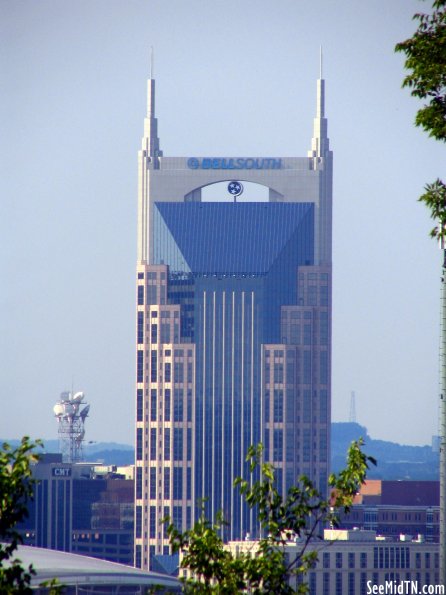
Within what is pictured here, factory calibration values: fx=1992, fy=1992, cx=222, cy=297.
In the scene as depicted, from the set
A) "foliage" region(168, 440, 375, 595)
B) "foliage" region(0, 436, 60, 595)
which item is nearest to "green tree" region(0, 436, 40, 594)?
"foliage" region(0, 436, 60, 595)

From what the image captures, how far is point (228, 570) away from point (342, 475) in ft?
21.4

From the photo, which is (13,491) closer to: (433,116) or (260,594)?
(260,594)

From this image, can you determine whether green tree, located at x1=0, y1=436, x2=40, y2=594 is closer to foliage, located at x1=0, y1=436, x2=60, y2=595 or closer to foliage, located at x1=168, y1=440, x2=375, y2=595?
foliage, located at x1=0, y1=436, x2=60, y2=595

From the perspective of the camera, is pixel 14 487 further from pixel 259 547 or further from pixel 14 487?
pixel 259 547

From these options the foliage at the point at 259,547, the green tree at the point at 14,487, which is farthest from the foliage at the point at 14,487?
the foliage at the point at 259,547

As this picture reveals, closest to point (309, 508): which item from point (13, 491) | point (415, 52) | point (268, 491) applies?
point (268, 491)

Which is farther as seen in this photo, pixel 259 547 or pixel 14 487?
pixel 259 547

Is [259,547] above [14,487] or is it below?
below

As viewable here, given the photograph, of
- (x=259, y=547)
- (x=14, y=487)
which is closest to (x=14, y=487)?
(x=14, y=487)

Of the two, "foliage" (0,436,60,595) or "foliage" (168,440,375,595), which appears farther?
"foliage" (168,440,375,595)

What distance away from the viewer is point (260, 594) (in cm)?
8300

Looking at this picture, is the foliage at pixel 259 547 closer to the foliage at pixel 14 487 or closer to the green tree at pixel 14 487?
the foliage at pixel 14 487

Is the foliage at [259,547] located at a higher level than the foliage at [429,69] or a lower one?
lower

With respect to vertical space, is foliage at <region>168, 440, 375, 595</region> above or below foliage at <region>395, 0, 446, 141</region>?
below
